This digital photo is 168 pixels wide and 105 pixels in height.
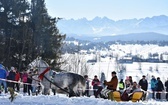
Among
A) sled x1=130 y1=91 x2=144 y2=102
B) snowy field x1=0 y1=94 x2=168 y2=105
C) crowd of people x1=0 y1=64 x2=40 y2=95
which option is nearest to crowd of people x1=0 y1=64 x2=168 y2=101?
crowd of people x1=0 y1=64 x2=40 y2=95

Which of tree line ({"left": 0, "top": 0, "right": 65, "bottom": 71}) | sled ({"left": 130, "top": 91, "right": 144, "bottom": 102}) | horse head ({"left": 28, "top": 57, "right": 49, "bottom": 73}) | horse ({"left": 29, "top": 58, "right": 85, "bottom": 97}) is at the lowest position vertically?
sled ({"left": 130, "top": 91, "right": 144, "bottom": 102})

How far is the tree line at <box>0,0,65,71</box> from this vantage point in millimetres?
35469

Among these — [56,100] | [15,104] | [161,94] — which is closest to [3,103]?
[15,104]

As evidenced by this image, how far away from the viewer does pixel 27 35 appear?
3659 cm

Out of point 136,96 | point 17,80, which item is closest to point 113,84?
point 136,96

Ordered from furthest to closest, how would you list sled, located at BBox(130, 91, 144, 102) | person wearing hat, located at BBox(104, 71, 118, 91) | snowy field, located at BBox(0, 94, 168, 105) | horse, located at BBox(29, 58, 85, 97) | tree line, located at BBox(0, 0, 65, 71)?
tree line, located at BBox(0, 0, 65, 71) → horse, located at BBox(29, 58, 85, 97) → sled, located at BBox(130, 91, 144, 102) → person wearing hat, located at BBox(104, 71, 118, 91) → snowy field, located at BBox(0, 94, 168, 105)

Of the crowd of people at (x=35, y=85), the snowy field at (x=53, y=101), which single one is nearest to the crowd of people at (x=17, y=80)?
the crowd of people at (x=35, y=85)

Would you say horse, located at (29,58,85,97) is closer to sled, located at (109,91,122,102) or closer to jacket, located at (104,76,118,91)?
jacket, located at (104,76,118,91)

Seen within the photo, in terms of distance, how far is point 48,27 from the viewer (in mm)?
37688

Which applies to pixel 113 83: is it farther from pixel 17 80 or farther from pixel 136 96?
pixel 17 80

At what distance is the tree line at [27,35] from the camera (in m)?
35.5

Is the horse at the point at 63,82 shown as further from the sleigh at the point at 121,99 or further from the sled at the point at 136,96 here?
the sled at the point at 136,96

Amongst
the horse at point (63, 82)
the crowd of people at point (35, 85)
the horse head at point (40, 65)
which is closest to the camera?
the crowd of people at point (35, 85)

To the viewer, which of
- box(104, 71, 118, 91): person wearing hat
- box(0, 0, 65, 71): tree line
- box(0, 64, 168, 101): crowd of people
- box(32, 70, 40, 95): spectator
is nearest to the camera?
box(104, 71, 118, 91): person wearing hat
